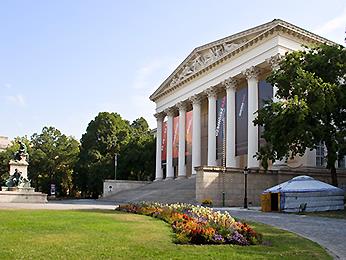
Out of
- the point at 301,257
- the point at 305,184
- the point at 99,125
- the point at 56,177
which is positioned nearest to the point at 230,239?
the point at 301,257

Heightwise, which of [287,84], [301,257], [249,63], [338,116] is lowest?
[301,257]

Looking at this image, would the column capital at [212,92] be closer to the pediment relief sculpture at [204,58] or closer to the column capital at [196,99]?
→ the column capital at [196,99]

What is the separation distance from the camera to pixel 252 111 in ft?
159

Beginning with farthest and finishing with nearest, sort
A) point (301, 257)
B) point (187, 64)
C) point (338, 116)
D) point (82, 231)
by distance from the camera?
point (187, 64) → point (338, 116) → point (82, 231) → point (301, 257)

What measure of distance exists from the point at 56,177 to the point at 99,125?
14.9 m

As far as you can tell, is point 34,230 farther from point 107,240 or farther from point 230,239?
point 230,239

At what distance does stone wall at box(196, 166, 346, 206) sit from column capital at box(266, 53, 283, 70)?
1021cm

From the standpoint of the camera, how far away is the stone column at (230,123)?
51.7 meters

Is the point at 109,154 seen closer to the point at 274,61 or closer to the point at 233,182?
the point at 233,182

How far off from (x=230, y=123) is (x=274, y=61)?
9.66 m

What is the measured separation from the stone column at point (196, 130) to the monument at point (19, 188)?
25.1 metres

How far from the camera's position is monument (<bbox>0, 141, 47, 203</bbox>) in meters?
37.5

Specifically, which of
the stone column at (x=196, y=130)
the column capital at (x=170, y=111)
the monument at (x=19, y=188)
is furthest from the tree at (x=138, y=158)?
the monument at (x=19, y=188)

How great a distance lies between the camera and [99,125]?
80.5 meters
